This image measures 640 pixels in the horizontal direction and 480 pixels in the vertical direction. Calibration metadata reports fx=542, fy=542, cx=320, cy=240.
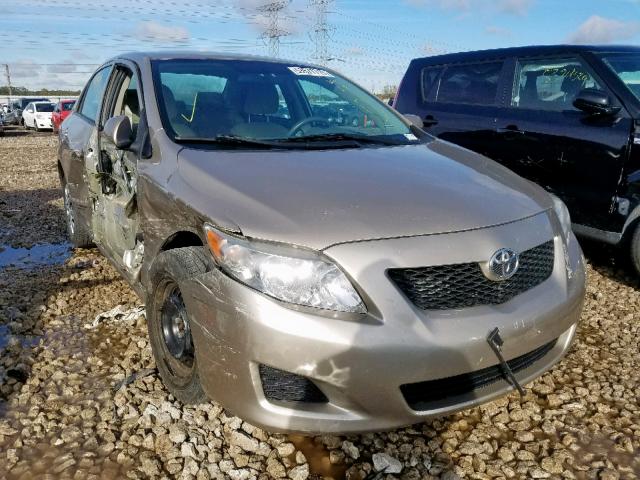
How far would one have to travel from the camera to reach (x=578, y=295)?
2.32 meters

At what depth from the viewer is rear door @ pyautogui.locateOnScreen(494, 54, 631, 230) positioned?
4.01 metres

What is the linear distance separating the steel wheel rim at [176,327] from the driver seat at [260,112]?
897 millimetres

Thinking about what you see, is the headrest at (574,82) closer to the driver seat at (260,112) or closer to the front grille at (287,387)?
the driver seat at (260,112)

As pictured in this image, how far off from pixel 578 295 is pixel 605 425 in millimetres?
630

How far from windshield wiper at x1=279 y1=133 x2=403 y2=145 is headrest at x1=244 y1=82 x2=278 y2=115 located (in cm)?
Result: 42

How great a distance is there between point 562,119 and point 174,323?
11.6 ft

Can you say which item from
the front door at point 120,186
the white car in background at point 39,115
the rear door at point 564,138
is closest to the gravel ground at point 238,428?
the front door at point 120,186

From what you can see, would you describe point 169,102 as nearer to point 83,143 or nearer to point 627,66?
point 83,143

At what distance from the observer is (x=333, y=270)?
6.06 feet

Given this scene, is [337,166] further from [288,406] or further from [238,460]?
[238,460]

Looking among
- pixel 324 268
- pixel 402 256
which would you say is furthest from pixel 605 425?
pixel 324 268

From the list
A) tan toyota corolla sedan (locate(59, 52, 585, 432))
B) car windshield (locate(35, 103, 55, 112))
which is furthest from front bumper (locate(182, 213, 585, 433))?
car windshield (locate(35, 103, 55, 112))

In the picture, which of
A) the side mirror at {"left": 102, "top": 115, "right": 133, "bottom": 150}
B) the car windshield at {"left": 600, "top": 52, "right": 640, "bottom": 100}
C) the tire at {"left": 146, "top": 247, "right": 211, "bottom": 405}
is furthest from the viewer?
the car windshield at {"left": 600, "top": 52, "right": 640, "bottom": 100}

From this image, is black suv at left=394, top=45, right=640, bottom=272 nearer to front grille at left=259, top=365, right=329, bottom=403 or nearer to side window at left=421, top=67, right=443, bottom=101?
side window at left=421, top=67, right=443, bottom=101
